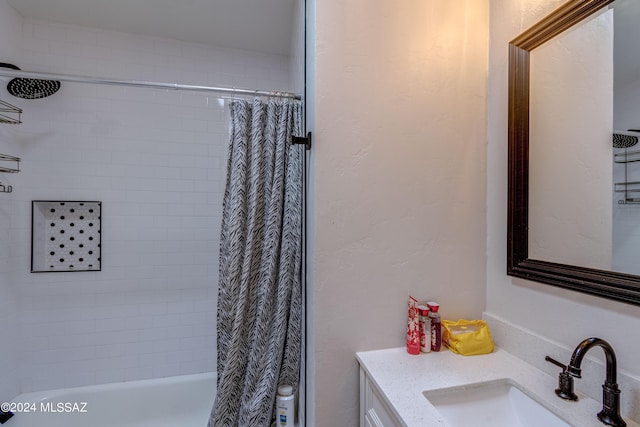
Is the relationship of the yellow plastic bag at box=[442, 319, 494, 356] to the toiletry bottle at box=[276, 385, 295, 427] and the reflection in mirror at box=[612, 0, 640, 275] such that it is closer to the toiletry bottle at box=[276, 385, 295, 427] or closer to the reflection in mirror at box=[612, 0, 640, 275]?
the reflection in mirror at box=[612, 0, 640, 275]

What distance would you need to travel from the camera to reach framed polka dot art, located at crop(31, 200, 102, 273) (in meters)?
1.65

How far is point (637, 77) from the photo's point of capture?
2.21ft

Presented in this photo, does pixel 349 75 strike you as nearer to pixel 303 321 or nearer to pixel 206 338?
pixel 303 321

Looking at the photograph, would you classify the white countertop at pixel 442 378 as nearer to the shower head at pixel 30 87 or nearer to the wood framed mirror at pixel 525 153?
the wood framed mirror at pixel 525 153

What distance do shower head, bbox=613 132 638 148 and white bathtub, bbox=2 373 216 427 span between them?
7.51ft

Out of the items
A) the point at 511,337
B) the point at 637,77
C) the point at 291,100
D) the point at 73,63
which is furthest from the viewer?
the point at 73,63

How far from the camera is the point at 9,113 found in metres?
1.59

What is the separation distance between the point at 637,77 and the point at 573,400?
→ 33.5 inches

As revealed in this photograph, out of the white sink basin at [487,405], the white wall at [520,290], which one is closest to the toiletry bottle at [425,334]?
the white sink basin at [487,405]

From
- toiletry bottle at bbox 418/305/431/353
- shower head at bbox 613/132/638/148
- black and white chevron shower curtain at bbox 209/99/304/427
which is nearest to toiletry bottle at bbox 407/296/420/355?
toiletry bottle at bbox 418/305/431/353

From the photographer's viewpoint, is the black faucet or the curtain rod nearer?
the black faucet

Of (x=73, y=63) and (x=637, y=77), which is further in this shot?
(x=73, y=63)

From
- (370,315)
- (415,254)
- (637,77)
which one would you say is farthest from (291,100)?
(637,77)

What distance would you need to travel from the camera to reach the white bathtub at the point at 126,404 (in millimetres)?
1568
